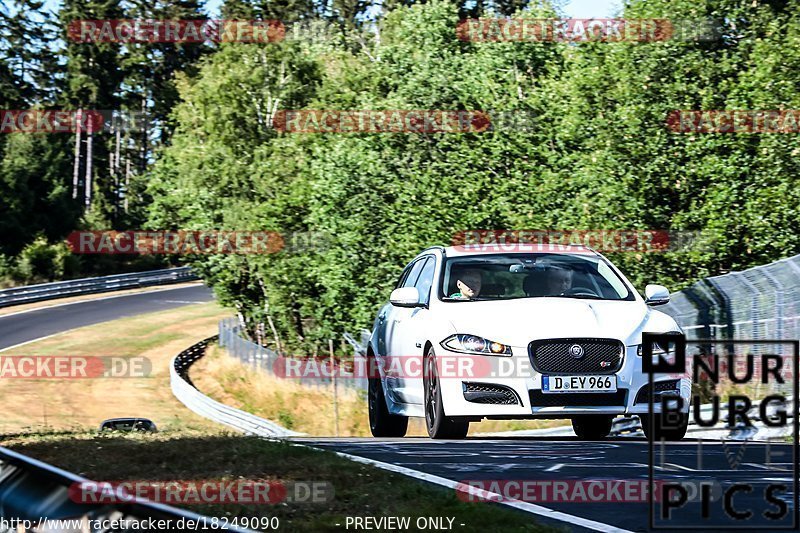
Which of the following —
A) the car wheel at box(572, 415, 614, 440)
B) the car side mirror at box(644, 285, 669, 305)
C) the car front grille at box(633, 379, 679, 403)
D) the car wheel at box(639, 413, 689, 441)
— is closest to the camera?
the car front grille at box(633, 379, 679, 403)

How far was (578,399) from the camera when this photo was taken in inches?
408

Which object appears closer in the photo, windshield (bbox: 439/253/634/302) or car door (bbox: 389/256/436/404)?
car door (bbox: 389/256/436/404)

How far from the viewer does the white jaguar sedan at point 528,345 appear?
10.4 m

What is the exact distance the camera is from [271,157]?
51031mm

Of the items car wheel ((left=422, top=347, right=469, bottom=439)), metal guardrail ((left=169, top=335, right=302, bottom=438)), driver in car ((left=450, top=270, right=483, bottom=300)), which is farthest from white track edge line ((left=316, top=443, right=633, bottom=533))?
metal guardrail ((left=169, top=335, right=302, bottom=438))

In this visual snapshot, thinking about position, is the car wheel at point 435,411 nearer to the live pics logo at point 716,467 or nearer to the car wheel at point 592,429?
the live pics logo at point 716,467

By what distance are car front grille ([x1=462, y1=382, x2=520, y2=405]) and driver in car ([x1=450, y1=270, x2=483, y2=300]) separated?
1.19m

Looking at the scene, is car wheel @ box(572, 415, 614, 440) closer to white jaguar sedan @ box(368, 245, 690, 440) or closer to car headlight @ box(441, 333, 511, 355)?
white jaguar sedan @ box(368, 245, 690, 440)

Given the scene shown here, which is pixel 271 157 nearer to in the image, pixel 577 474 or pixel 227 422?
pixel 227 422

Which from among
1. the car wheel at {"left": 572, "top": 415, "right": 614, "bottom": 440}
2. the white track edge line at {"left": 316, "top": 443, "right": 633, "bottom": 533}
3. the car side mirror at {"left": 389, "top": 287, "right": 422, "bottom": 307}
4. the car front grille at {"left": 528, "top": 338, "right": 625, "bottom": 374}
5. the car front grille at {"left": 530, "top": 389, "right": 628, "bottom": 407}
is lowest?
the car wheel at {"left": 572, "top": 415, "right": 614, "bottom": 440}

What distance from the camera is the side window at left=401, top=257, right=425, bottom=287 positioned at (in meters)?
13.2

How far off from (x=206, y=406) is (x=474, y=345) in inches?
1103

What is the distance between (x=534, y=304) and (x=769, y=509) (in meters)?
4.54

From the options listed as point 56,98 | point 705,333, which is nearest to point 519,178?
point 705,333
